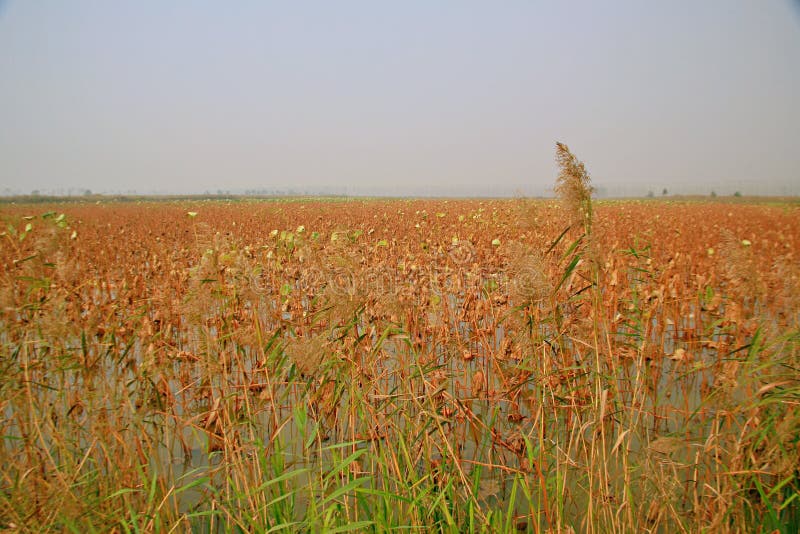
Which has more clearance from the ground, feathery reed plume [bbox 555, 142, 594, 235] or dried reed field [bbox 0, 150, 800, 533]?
feathery reed plume [bbox 555, 142, 594, 235]

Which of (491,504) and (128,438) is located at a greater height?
(128,438)

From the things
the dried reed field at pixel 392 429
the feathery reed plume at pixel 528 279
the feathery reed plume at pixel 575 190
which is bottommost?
the dried reed field at pixel 392 429

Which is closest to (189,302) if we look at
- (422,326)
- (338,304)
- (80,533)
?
(338,304)

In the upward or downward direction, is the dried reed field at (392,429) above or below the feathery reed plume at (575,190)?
below

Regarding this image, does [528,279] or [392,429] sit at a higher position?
[528,279]

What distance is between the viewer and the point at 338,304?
1.77m

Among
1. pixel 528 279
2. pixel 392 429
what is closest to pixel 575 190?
pixel 528 279

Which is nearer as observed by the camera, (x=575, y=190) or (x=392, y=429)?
(x=575, y=190)

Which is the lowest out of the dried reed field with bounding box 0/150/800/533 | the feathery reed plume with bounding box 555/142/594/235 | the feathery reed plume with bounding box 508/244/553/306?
the dried reed field with bounding box 0/150/800/533

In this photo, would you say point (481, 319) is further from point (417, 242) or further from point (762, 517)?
point (417, 242)

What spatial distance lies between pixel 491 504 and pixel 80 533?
1663mm

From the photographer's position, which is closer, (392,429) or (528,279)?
(528,279)

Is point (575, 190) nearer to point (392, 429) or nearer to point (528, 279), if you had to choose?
point (528, 279)

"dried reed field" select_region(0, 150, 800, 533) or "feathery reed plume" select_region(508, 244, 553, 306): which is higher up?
"feathery reed plume" select_region(508, 244, 553, 306)
